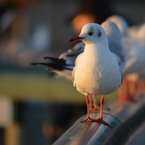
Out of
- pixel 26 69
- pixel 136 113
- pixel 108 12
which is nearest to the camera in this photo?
pixel 136 113

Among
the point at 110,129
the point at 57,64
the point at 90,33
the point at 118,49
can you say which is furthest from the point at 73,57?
the point at 110,129

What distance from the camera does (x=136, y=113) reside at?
96.0 inches

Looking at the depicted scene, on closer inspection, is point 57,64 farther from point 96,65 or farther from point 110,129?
point 110,129

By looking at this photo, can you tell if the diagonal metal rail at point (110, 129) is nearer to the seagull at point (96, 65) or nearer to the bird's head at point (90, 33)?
the seagull at point (96, 65)

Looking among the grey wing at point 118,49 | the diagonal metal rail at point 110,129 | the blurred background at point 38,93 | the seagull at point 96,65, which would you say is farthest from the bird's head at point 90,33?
the blurred background at point 38,93

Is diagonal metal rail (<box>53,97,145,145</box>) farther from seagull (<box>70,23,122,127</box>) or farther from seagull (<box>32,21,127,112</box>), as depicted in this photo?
seagull (<box>32,21,127,112</box>)

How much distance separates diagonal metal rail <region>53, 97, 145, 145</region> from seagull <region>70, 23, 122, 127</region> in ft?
0.22

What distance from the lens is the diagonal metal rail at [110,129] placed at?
169cm

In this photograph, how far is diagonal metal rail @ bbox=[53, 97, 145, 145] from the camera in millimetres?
1693

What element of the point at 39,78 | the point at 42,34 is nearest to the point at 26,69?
the point at 39,78

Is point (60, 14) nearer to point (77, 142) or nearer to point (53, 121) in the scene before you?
point (53, 121)

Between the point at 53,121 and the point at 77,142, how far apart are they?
508 cm

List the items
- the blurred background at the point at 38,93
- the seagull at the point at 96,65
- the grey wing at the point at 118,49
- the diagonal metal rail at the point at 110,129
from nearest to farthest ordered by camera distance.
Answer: the diagonal metal rail at the point at 110,129 → the seagull at the point at 96,65 → the grey wing at the point at 118,49 → the blurred background at the point at 38,93

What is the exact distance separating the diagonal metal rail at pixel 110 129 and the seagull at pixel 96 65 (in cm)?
7
